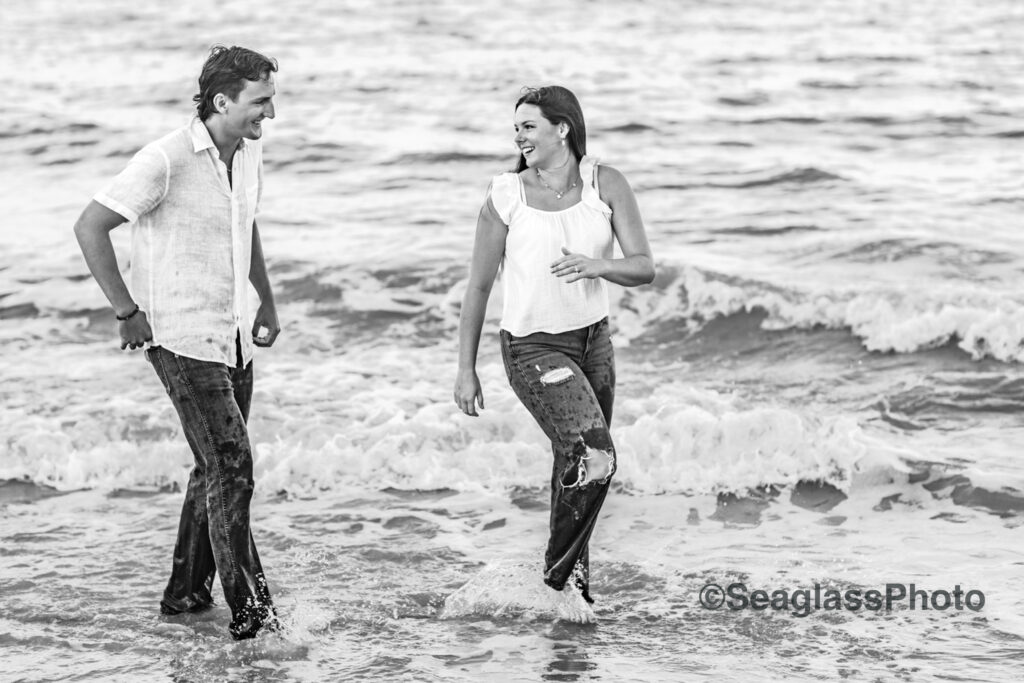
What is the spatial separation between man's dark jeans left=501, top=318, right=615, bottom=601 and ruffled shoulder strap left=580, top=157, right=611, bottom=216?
444 mm

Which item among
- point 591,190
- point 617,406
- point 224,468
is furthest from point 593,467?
point 617,406

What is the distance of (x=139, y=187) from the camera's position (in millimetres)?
4676

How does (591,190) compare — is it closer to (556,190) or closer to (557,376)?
(556,190)

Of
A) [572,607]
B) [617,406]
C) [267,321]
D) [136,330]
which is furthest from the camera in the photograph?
[617,406]

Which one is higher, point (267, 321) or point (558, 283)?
point (558, 283)

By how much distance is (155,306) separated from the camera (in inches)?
191

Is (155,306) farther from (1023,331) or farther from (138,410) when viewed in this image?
(1023,331)

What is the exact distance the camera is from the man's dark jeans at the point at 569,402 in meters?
4.99

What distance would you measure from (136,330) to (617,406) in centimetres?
435

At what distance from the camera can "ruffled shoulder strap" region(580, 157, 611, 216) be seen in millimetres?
5031

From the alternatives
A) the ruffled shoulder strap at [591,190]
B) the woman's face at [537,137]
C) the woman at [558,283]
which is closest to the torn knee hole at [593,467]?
the woman at [558,283]

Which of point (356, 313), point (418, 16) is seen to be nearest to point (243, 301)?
point (356, 313)

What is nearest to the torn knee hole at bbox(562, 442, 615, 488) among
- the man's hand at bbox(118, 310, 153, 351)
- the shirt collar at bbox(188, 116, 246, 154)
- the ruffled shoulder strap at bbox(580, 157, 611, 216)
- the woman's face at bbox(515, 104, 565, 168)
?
the ruffled shoulder strap at bbox(580, 157, 611, 216)

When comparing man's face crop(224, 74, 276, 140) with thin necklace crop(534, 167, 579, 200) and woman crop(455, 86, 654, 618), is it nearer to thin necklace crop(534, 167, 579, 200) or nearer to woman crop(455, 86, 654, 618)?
woman crop(455, 86, 654, 618)
